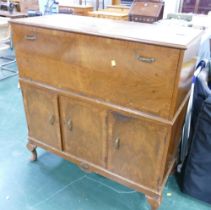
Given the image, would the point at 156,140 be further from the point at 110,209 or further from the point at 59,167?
the point at 59,167

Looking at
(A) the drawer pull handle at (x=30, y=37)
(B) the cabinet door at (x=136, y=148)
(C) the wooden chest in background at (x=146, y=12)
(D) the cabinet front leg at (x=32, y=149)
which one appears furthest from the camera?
(D) the cabinet front leg at (x=32, y=149)

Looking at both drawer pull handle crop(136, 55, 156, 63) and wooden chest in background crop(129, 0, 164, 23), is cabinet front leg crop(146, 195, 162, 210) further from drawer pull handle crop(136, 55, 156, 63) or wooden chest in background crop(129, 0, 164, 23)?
wooden chest in background crop(129, 0, 164, 23)

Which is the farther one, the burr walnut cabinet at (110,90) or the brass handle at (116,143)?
the brass handle at (116,143)

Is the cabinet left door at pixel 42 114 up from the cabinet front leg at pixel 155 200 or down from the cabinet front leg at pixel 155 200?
up

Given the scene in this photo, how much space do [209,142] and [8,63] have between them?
10.4 ft

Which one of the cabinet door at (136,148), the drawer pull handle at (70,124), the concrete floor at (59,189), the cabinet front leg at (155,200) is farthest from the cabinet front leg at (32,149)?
the cabinet front leg at (155,200)

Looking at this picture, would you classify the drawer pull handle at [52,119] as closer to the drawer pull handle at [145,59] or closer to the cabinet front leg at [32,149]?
the cabinet front leg at [32,149]

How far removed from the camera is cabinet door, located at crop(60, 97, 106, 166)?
1.35 metres

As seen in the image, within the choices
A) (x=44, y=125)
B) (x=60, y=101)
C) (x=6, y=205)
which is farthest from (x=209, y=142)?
(x=6, y=205)

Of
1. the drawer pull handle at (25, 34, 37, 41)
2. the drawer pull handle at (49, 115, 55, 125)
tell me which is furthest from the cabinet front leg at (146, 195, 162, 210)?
the drawer pull handle at (25, 34, 37, 41)

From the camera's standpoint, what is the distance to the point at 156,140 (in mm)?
1184

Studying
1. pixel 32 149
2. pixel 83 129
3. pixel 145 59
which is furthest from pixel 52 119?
pixel 145 59

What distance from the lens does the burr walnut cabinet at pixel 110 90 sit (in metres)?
1.04

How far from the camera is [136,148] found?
1274 mm
